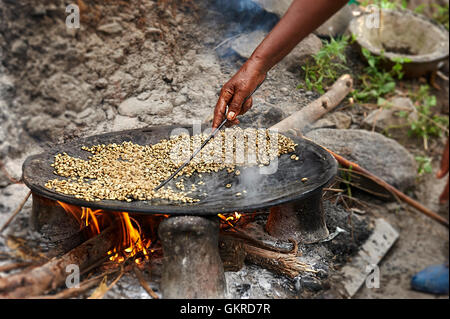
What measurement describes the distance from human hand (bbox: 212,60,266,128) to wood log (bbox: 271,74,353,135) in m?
0.66

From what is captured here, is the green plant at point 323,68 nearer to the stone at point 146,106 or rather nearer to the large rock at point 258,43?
Answer: the large rock at point 258,43

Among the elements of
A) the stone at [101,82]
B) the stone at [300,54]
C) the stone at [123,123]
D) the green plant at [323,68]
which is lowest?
the stone at [123,123]

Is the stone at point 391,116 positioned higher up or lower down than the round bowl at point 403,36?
lower down

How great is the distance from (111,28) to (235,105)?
3.94ft

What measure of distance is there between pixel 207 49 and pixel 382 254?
1.68m

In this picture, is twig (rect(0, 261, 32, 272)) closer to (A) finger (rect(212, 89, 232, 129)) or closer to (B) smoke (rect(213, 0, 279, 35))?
(A) finger (rect(212, 89, 232, 129))

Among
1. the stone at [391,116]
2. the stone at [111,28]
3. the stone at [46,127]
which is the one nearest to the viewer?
the stone at [46,127]

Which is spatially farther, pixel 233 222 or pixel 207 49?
pixel 207 49

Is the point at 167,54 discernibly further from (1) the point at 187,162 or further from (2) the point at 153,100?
(1) the point at 187,162

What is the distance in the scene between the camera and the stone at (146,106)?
286 cm

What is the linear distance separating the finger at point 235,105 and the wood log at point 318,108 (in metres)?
0.70

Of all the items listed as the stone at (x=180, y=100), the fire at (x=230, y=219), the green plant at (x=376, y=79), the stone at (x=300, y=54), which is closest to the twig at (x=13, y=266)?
the fire at (x=230, y=219)
